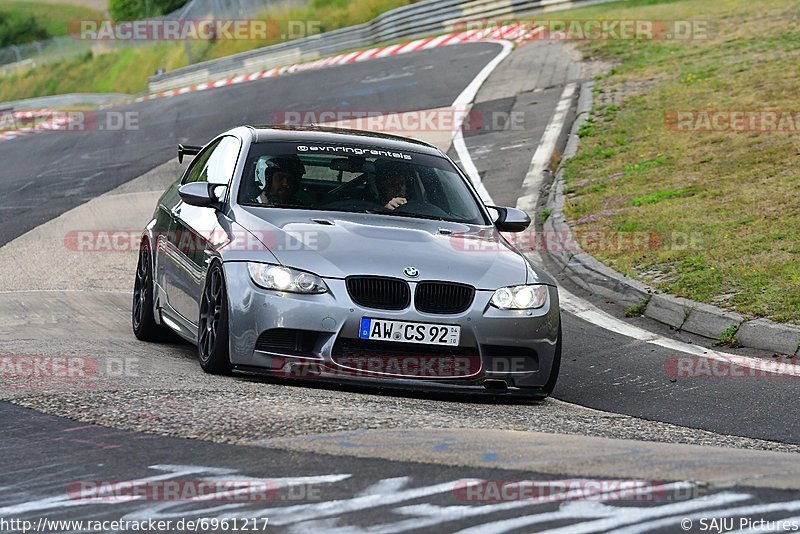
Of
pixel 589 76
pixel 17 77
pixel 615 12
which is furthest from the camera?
pixel 17 77

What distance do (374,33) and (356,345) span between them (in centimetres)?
3533

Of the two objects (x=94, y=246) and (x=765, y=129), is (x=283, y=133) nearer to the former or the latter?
(x=94, y=246)

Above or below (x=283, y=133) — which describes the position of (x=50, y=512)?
below

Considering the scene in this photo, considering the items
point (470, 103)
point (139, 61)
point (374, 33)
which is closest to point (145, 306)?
point (470, 103)

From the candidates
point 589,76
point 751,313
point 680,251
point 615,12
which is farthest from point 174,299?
point 615,12

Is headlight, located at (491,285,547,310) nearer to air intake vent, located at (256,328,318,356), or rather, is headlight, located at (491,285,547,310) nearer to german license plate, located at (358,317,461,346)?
german license plate, located at (358,317,461,346)

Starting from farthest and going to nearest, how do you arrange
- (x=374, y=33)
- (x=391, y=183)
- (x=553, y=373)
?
1. (x=374, y=33)
2. (x=391, y=183)
3. (x=553, y=373)

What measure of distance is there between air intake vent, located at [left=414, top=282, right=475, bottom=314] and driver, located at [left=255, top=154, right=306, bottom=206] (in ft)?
4.90

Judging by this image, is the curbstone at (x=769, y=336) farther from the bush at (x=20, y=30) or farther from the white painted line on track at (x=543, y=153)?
the bush at (x=20, y=30)

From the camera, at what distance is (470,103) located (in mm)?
24672

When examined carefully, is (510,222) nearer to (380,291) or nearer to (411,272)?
(411,272)

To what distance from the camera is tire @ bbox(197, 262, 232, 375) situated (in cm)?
776

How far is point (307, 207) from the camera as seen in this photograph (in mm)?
8703

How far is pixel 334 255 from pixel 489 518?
3.36 m
